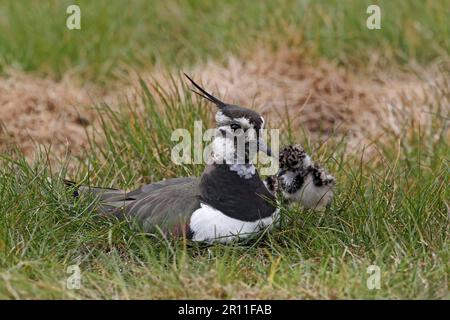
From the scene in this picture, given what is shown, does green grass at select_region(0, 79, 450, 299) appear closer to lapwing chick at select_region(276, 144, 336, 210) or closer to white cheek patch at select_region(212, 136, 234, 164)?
lapwing chick at select_region(276, 144, 336, 210)

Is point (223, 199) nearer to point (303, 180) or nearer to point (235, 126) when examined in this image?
point (235, 126)

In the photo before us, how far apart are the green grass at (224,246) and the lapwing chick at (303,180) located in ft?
0.28

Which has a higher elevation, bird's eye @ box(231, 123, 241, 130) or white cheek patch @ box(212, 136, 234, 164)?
bird's eye @ box(231, 123, 241, 130)

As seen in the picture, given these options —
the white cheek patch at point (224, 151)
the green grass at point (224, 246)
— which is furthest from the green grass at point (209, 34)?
the white cheek patch at point (224, 151)

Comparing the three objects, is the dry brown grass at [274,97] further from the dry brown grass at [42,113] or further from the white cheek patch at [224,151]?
the white cheek patch at [224,151]

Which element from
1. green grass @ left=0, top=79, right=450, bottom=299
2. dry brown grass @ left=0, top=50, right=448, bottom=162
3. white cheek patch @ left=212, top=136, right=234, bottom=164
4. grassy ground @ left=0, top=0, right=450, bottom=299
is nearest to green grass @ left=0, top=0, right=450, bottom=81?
grassy ground @ left=0, top=0, right=450, bottom=299

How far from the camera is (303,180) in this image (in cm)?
581

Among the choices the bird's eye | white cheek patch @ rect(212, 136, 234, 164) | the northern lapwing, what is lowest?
the northern lapwing

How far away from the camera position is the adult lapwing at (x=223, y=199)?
5.41 m

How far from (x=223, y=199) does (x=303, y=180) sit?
1.93 ft

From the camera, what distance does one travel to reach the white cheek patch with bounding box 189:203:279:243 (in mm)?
A: 5379

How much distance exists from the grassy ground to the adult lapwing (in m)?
0.10
